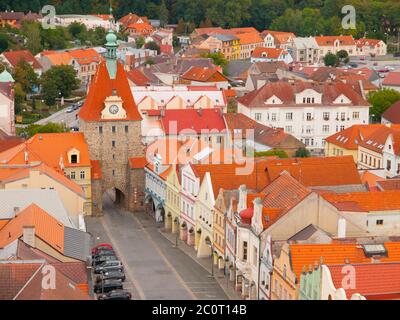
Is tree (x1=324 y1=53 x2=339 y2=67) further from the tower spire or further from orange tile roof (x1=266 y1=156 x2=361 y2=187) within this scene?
orange tile roof (x1=266 y1=156 x2=361 y2=187)

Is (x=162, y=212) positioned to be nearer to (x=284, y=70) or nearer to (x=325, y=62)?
(x=284, y=70)

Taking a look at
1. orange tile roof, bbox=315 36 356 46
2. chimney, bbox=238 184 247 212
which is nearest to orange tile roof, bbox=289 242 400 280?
chimney, bbox=238 184 247 212

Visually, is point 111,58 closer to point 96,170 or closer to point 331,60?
point 96,170

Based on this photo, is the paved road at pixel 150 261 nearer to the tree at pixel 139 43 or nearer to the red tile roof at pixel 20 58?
the red tile roof at pixel 20 58

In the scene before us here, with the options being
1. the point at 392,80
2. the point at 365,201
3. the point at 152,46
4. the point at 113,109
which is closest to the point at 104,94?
the point at 113,109

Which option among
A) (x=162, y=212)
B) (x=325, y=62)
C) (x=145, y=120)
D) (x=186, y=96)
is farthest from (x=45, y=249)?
(x=325, y=62)

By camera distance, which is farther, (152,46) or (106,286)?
(152,46)
